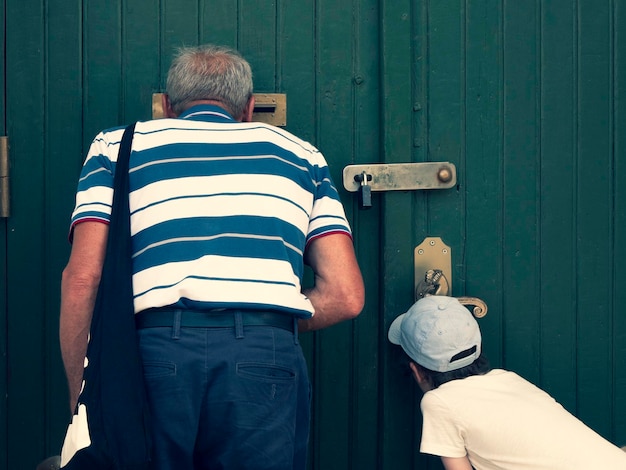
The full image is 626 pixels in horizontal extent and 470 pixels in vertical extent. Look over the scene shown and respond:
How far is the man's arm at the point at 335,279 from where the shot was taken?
1.93 m

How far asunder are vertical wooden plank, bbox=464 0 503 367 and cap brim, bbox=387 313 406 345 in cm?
27

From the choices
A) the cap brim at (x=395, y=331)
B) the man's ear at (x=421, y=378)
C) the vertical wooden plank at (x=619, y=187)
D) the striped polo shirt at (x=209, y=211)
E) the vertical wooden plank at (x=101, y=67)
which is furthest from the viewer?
the vertical wooden plank at (x=619, y=187)

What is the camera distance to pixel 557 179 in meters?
2.49

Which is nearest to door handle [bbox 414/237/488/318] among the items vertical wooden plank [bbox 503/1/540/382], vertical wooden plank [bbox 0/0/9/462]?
vertical wooden plank [bbox 503/1/540/382]

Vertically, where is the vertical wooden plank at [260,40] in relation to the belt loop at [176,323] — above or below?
above

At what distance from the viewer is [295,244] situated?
72.7 inches

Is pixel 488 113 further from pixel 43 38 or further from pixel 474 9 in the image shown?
pixel 43 38

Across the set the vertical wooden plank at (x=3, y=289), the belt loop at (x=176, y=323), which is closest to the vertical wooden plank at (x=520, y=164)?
the belt loop at (x=176, y=323)

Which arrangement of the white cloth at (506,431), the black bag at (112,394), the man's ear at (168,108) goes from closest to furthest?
1. the black bag at (112,394)
2. the white cloth at (506,431)
3. the man's ear at (168,108)

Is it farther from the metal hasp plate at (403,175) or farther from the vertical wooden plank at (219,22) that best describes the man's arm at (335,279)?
the vertical wooden plank at (219,22)

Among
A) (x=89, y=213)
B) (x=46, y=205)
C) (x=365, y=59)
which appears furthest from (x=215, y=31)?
(x=89, y=213)

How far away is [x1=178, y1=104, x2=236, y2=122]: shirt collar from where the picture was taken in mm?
1915

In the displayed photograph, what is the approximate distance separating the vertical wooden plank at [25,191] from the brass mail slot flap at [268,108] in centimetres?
35

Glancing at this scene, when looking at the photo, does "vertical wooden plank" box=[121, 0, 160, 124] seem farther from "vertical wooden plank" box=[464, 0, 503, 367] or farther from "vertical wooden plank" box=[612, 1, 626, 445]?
"vertical wooden plank" box=[612, 1, 626, 445]
